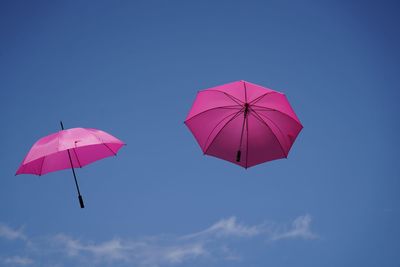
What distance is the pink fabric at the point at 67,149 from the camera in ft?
36.0

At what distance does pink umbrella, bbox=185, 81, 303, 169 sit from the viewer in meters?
11.7

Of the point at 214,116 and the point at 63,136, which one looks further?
the point at 214,116

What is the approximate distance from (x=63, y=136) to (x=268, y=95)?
17.4 ft

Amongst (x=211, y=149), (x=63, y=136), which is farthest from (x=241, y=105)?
(x=63, y=136)

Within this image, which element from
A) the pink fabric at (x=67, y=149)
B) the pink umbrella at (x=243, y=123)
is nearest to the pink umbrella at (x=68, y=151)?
the pink fabric at (x=67, y=149)

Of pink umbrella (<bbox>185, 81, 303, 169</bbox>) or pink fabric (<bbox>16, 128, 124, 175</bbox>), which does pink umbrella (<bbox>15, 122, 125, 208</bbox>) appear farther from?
pink umbrella (<bbox>185, 81, 303, 169</bbox>)

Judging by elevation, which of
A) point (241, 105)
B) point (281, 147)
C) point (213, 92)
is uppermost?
point (213, 92)

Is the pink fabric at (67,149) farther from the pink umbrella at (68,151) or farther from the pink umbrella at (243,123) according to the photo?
the pink umbrella at (243,123)

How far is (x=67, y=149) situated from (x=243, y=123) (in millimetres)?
4752

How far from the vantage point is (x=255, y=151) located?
1208 cm

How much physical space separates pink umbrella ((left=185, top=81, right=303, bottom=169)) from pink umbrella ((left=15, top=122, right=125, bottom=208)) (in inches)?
92.4

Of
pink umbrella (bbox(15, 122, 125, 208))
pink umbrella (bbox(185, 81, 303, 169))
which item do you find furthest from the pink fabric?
pink umbrella (bbox(185, 81, 303, 169))

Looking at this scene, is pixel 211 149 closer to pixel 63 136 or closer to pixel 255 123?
pixel 255 123

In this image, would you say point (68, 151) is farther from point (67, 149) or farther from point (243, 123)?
point (243, 123)
